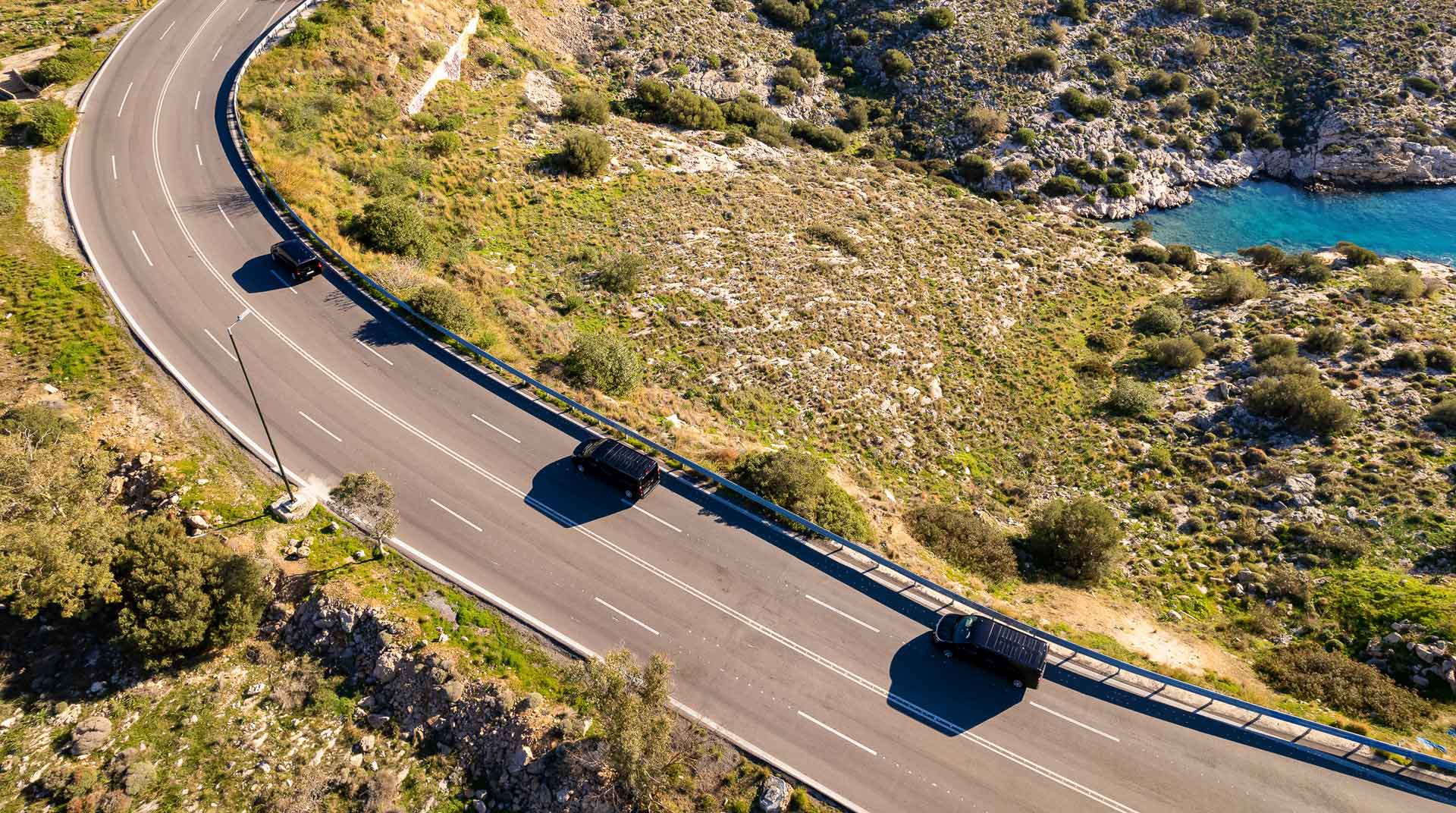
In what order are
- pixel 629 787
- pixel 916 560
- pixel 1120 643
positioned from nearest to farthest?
pixel 629 787
pixel 1120 643
pixel 916 560

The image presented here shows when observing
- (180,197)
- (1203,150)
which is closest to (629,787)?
(180,197)

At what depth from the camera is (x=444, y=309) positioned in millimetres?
34406

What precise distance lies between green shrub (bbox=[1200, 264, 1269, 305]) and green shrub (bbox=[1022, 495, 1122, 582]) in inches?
1213

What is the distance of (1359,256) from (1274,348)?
75.6ft

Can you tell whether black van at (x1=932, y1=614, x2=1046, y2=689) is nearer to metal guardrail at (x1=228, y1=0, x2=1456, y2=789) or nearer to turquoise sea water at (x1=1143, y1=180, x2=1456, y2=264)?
metal guardrail at (x1=228, y1=0, x2=1456, y2=789)

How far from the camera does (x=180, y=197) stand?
3903 centimetres

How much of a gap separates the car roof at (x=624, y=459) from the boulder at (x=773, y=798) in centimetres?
1248

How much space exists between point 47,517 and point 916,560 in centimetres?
3126

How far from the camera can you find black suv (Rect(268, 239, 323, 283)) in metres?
35.2

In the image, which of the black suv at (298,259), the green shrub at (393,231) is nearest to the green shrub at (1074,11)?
the green shrub at (393,231)

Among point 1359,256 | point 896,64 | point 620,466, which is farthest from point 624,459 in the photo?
point 896,64

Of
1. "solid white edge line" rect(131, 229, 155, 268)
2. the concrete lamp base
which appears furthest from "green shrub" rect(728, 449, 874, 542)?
"solid white edge line" rect(131, 229, 155, 268)

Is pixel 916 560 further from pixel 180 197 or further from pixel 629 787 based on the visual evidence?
pixel 180 197

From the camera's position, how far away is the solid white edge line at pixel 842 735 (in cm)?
2116
